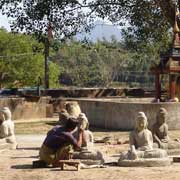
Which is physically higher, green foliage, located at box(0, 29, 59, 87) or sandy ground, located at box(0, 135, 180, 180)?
green foliage, located at box(0, 29, 59, 87)

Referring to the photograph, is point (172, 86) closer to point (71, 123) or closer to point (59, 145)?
point (59, 145)

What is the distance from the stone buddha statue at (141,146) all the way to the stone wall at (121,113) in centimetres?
763

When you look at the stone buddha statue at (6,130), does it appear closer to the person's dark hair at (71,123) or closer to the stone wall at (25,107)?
the person's dark hair at (71,123)

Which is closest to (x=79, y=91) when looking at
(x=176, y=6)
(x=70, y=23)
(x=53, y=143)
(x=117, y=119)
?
(x=70, y=23)

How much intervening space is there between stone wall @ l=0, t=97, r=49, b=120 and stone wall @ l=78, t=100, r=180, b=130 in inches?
162

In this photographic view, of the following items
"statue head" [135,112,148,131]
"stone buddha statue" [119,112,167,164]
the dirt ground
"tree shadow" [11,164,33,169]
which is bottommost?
"tree shadow" [11,164,33,169]

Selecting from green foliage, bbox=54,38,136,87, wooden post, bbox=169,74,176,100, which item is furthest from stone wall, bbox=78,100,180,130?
green foliage, bbox=54,38,136,87

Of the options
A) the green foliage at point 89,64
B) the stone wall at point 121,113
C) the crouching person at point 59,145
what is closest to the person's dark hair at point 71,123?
the crouching person at point 59,145

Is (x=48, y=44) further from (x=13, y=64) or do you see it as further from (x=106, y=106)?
(x=13, y=64)

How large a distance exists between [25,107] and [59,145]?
1585 centimetres

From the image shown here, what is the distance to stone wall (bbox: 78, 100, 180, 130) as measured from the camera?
72.3 feet

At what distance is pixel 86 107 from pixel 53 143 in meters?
12.5

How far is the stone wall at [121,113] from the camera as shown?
867 inches

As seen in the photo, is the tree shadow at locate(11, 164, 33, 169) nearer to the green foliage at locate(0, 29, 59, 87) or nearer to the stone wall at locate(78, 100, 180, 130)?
the stone wall at locate(78, 100, 180, 130)
